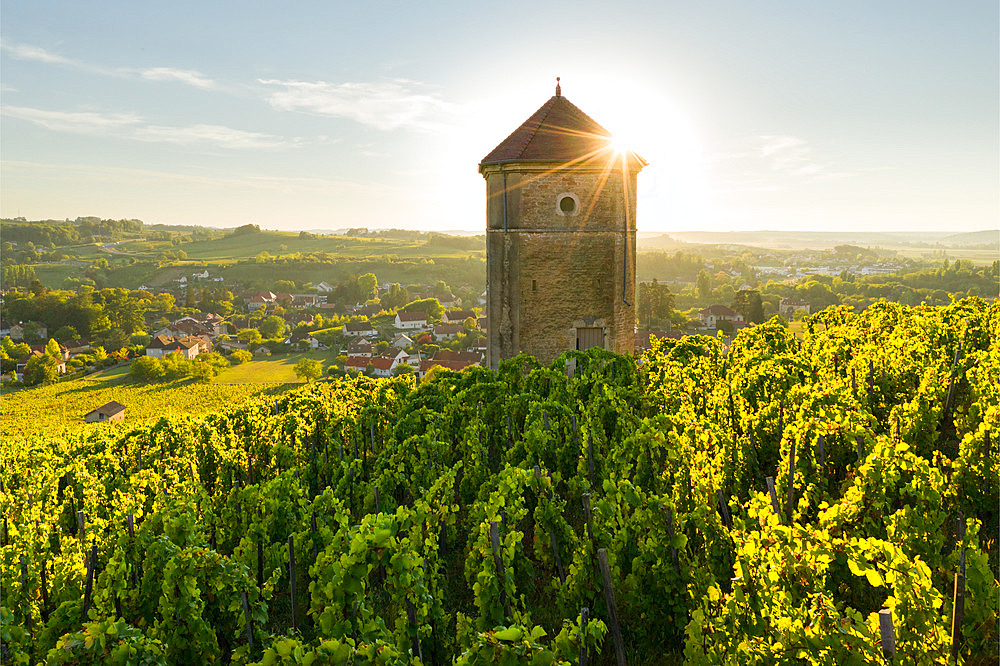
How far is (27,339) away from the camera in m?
98.5

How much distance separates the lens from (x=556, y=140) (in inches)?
658

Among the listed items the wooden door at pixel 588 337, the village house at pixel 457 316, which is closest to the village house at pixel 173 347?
the village house at pixel 457 316

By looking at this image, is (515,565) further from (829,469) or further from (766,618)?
(829,469)

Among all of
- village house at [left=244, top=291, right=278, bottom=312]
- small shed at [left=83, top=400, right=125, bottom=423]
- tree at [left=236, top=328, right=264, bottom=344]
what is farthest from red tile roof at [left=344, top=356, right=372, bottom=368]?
village house at [left=244, top=291, right=278, bottom=312]

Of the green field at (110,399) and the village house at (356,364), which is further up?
the village house at (356,364)

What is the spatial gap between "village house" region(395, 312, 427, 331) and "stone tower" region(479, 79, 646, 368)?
9354cm

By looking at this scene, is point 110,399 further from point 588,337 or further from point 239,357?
point 588,337

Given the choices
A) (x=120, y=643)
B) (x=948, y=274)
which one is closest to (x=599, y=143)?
(x=120, y=643)

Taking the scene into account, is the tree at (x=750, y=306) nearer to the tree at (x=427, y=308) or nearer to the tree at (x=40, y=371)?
the tree at (x=427, y=308)

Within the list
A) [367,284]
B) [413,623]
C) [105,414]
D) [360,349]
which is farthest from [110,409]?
[367,284]

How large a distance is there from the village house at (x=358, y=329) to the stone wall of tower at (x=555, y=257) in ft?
299

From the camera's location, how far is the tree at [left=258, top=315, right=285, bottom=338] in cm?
10931

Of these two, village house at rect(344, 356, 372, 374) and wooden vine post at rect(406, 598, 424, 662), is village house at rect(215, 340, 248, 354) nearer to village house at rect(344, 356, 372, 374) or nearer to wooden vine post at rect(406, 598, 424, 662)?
village house at rect(344, 356, 372, 374)

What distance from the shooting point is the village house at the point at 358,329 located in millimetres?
105344
